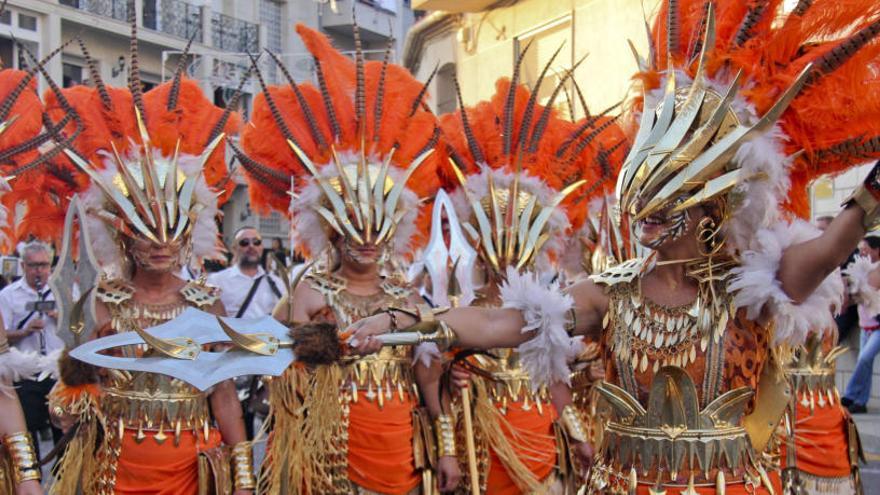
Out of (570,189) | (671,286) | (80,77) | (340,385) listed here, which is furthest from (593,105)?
(80,77)

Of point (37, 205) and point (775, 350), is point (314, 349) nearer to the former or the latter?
point (775, 350)

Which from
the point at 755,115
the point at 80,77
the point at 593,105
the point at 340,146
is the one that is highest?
the point at 80,77

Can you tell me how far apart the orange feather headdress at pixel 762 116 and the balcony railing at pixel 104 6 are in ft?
74.9

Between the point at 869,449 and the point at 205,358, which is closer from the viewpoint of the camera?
the point at 205,358

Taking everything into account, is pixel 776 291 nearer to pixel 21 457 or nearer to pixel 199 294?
pixel 199 294

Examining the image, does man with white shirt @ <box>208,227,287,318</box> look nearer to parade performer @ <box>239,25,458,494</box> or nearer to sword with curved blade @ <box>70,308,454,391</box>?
parade performer @ <box>239,25,458,494</box>

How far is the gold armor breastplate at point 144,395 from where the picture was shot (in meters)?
4.55

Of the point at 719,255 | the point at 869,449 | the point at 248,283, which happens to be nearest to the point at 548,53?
the point at 248,283

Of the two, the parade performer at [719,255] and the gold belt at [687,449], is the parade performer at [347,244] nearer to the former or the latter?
the parade performer at [719,255]

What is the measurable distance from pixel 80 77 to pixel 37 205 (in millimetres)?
20162

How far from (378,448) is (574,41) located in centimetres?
1189

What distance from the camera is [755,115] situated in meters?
3.11

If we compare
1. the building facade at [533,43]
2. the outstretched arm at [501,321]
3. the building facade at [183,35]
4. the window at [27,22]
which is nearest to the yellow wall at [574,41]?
the building facade at [533,43]

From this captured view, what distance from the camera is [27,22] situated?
72.5 ft
